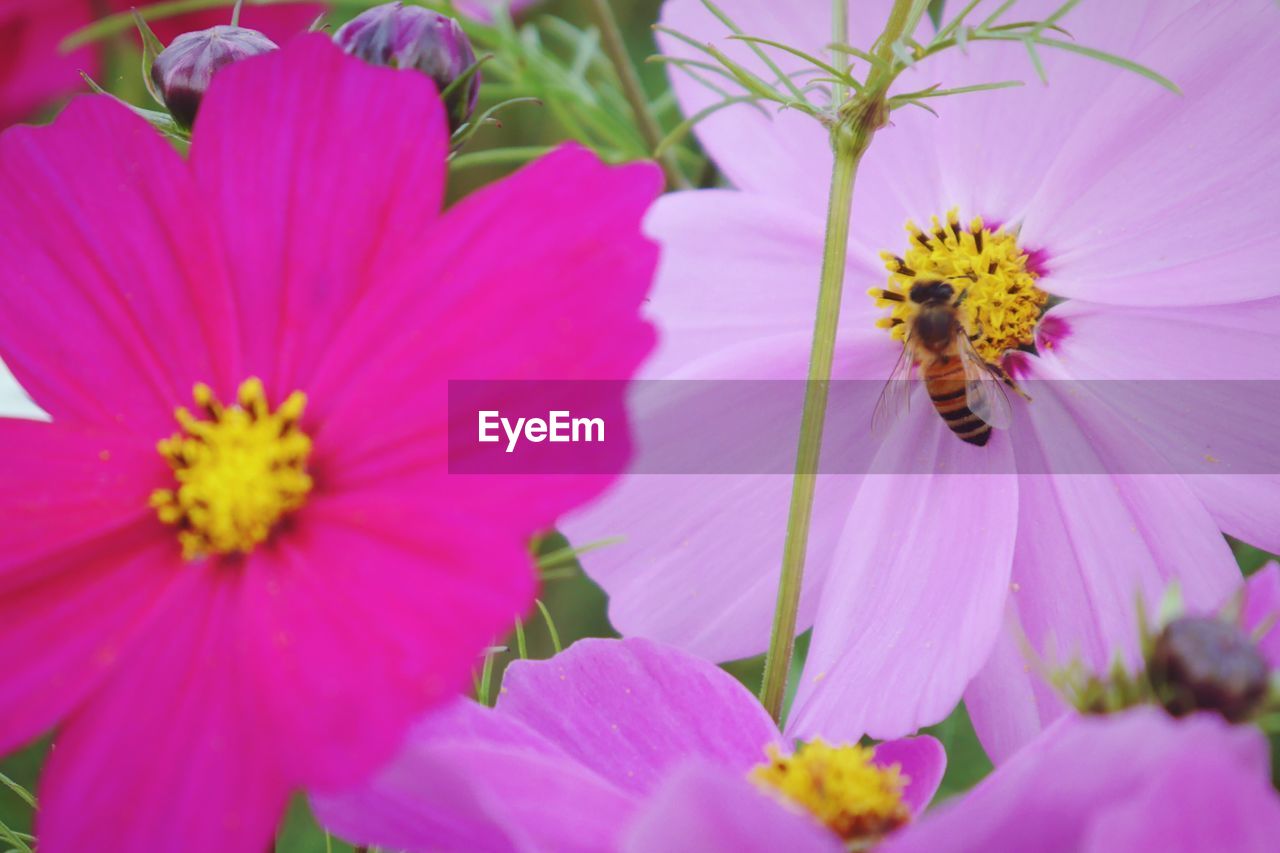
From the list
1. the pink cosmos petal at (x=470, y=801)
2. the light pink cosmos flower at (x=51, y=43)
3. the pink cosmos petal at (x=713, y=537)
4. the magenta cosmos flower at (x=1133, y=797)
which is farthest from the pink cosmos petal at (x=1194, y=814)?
the light pink cosmos flower at (x=51, y=43)

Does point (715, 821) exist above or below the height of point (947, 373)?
below

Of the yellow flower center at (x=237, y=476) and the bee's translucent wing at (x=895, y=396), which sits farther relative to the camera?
the bee's translucent wing at (x=895, y=396)

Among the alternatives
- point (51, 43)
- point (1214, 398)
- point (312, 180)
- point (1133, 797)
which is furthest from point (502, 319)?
point (51, 43)

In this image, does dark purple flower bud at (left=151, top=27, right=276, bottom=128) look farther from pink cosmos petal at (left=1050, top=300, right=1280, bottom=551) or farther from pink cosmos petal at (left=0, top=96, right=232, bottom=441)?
pink cosmos petal at (left=1050, top=300, right=1280, bottom=551)

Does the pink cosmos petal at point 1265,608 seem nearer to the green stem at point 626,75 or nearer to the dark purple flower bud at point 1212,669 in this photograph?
the dark purple flower bud at point 1212,669

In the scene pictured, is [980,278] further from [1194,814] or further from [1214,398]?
[1194,814]
